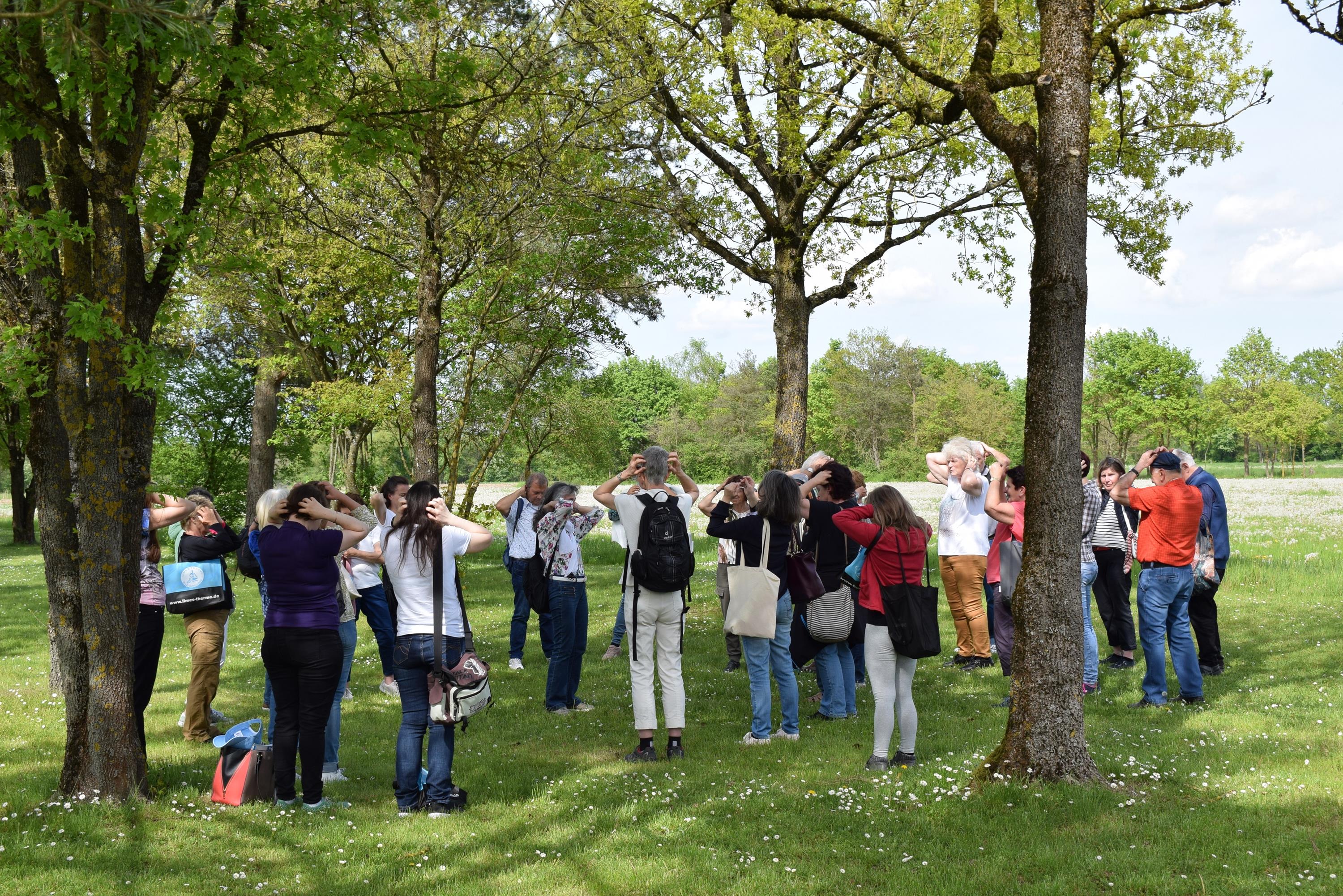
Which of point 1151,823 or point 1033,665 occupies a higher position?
point 1033,665

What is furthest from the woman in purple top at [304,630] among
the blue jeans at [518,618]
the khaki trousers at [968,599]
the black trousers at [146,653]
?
the khaki trousers at [968,599]

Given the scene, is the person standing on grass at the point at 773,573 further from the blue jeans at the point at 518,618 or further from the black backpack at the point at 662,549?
the blue jeans at the point at 518,618

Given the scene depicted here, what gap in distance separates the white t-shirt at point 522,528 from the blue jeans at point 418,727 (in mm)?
3774

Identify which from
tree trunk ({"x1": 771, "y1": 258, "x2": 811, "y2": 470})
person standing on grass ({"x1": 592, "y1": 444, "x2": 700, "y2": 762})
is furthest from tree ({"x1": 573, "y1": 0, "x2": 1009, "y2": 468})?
person standing on grass ({"x1": 592, "y1": 444, "x2": 700, "y2": 762})

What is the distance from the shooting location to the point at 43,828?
5.59 metres

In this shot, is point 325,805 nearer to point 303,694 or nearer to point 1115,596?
point 303,694

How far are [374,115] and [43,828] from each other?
5.15 metres

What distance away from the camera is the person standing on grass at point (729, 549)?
8.13 m

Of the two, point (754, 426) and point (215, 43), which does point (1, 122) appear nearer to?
point (215, 43)

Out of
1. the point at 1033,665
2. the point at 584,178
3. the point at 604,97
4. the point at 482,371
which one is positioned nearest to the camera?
the point at 1033,665

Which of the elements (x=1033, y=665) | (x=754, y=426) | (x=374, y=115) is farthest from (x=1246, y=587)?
(x=754, y=426)

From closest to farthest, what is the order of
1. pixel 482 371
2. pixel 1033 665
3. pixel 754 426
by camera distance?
pixel 1033 665
pixel 482 371
pixel 754 426

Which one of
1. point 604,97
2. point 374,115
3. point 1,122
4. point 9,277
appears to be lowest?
point 9,277

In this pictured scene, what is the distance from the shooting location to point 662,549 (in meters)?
7.25
